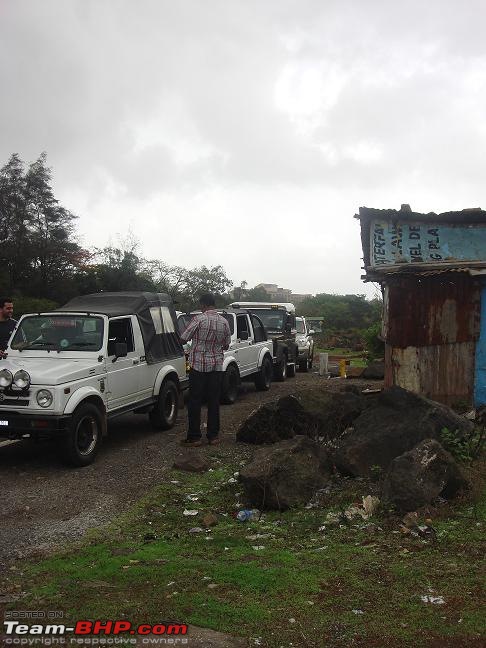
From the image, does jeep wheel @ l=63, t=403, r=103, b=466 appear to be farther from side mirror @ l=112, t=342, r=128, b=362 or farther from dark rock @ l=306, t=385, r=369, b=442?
dark rock @ l=306, t=385, r=369, b=442

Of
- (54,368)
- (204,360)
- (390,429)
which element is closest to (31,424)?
(54,368)

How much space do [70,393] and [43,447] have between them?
5.32ft

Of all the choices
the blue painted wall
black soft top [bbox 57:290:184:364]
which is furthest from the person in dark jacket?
the blue painted wall

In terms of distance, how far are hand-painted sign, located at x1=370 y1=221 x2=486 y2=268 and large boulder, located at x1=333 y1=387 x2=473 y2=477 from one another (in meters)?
6.36

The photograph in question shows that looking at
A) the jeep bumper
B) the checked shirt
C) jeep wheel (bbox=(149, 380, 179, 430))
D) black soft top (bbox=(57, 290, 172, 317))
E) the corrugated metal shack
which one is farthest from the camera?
the corrugated metal shack

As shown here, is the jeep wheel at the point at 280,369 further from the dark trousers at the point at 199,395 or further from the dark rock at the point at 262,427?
the dark trousers at the point at 199,395

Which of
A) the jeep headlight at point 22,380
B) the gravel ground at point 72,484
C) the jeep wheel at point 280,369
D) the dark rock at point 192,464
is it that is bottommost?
the gravel ground at point 72,484

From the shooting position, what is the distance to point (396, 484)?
539cm

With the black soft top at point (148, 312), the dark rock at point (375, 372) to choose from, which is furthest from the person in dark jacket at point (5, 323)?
the dark rock at point (375, 372)

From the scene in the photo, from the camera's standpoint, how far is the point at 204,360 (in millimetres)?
8422

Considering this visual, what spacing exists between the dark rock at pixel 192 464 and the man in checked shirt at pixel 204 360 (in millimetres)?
1043

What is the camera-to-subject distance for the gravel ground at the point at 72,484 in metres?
5.15

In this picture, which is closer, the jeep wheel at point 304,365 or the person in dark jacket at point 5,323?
the person in dark jacket at point 5,323

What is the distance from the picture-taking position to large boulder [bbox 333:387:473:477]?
6.56m
